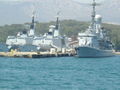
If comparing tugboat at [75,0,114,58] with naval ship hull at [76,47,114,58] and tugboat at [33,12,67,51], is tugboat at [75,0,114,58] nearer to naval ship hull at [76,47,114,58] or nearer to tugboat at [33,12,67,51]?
naval ship hull at [76,47,114,58]

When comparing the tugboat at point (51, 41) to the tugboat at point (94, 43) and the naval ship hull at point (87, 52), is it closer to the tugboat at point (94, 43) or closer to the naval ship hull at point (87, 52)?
the tugboat at point (94, 43)

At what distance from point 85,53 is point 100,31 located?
59.5ft

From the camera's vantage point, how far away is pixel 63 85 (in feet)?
165

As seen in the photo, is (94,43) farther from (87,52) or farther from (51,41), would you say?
(51,41)

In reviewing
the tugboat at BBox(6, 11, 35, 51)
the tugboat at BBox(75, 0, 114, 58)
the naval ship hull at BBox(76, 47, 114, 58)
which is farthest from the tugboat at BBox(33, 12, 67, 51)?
the naval ship hull at BBox(76, 47, 114, 58)

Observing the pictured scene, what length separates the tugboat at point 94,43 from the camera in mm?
121750

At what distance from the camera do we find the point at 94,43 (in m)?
128

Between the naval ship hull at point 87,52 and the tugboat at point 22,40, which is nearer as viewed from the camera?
the naval ship hull at point 87,52

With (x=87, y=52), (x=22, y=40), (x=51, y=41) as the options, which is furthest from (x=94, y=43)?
(x=22, y=40)

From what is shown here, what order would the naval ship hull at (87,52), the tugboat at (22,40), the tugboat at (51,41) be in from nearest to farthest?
the naval ship hull at (87,52) < the tugboat at (51,41) < the tugboat at (22,40)

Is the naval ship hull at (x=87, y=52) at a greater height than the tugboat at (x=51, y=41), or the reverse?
the tugboat at (x=51, y=41)

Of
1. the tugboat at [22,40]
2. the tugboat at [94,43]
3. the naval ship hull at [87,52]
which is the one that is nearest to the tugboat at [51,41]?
the tugboat at [22,40]

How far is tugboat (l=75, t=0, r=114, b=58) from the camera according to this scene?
122 m

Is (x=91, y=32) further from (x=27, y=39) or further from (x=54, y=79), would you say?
(x=54, y=79)
